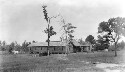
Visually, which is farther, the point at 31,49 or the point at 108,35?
the point at 31,49

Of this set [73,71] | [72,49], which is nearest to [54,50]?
[72,49]

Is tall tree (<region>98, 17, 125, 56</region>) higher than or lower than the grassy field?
higher

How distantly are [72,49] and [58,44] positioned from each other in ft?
25.2

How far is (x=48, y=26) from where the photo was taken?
2480 inches

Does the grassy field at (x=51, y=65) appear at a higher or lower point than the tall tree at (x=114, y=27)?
lower

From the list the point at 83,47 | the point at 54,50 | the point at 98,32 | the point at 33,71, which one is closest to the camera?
the point at 33,71

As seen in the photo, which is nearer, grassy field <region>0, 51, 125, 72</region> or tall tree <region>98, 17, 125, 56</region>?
grassy field <region>0, 51, 125, 72</region>

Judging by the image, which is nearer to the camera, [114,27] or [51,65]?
[51,65]

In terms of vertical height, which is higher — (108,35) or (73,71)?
(108,35)

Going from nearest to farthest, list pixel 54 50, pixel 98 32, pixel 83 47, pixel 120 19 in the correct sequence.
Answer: pixel 120 19 < pixel 98 32 < pixel 54 50 < pixel 83 47

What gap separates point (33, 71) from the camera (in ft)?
69.1

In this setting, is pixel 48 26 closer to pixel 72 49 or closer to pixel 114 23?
pixel 114 23

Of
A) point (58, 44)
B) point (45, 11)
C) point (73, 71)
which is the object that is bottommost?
point (73, 71)

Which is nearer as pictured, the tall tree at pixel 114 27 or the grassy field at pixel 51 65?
the grassy field at pixel 51 65
